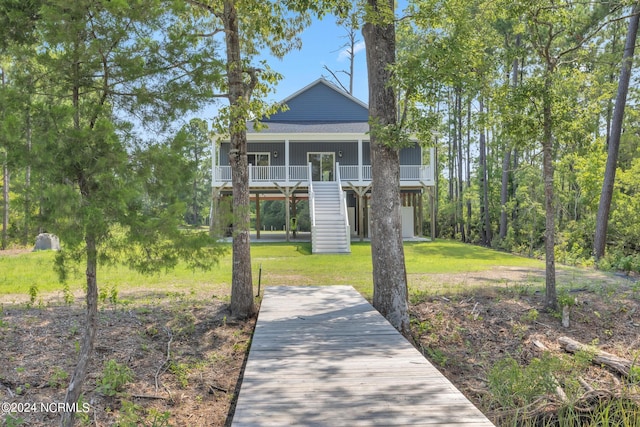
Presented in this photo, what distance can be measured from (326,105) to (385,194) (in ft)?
55.4

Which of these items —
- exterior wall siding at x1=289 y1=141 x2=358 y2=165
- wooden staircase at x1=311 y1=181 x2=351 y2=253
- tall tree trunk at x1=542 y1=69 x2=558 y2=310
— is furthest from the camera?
exterior wall siding at x1=289 y1=141 x2=358 y2=165

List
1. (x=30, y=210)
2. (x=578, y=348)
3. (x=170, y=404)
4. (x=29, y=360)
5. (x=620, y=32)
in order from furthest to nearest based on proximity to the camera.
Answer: (x=620, y=32) < (x=578, y=348) < (x=29, y=360) < (x=170, y=404) < (x=30, y=210)

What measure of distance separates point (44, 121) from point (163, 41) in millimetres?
1082

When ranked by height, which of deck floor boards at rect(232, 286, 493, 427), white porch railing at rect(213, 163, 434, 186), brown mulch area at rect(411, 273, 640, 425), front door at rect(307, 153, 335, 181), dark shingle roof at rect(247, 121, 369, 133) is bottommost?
brown mulch area at rect(411, 273, 640, 425)

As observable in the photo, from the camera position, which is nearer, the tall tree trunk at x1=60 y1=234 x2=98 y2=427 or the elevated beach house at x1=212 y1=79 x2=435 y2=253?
the tall tree trunk at x1=60 y1=234 x2=98 y2=427

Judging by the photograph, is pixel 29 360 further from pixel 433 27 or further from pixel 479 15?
pixel 479 15

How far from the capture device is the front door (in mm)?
21797

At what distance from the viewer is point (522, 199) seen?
22719 mm

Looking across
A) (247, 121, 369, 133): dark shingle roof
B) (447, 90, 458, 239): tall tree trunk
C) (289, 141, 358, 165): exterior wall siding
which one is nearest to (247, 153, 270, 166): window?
(289, 141, 358, 165): exterior wall siding

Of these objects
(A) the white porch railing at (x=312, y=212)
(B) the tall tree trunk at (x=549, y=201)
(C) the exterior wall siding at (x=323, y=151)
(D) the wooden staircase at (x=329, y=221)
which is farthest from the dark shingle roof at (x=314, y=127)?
(B) the tall tree trunk at (x=549, y=201)

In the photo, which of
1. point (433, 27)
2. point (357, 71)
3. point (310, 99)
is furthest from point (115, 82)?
point (357, 71)

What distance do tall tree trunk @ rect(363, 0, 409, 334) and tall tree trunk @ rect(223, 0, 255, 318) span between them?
1.86 meters

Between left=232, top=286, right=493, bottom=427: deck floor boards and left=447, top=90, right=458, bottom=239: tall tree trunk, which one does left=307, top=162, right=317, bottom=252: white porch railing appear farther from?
left=447, top=90, right=458, bottom=239: tall tree trunk

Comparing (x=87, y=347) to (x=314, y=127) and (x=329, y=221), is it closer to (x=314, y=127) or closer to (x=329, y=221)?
(x=329, y=221)
